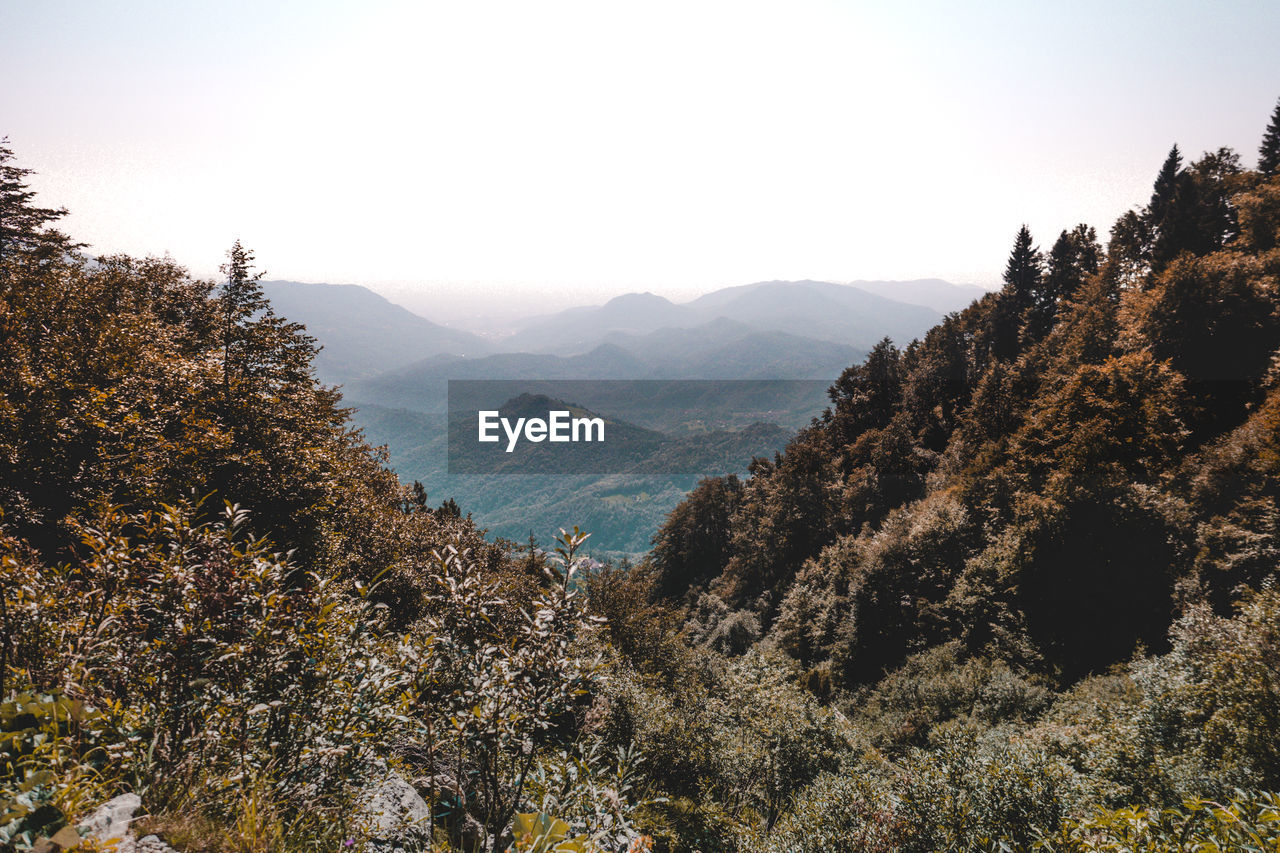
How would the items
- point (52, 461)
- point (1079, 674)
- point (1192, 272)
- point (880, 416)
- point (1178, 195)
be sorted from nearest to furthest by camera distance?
point (52, 461) → point (1079, 674) → point (1192, 272) → point (1178, 195) → point (880, 416)

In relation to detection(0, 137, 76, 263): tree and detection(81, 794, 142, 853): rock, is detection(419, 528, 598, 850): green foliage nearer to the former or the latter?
detection(81, 794, 142, 853): rock

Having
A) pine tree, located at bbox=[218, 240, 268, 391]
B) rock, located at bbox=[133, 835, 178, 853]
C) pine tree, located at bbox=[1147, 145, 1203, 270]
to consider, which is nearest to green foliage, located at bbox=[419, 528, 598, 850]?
rock, located at bbox=[133, 835, 178, 853]

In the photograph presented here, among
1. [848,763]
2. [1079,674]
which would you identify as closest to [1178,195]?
[1079,674]

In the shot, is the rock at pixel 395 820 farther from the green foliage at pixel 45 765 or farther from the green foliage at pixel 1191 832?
the green foliage at pixel 1191 832

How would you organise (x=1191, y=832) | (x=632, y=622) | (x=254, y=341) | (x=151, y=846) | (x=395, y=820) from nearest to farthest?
(x=151, y=846)
(x=395, y=820)
(x=1191, y=832)
(x=254, y=341)
(x=632, y=622)

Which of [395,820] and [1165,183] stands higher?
[1165,183]

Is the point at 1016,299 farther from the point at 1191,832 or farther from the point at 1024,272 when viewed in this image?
the point at 1191,832

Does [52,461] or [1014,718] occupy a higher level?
[52,461]

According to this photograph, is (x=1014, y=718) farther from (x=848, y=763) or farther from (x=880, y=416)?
(x=880, y=416)

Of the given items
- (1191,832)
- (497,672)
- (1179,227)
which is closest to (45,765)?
(497,672)
